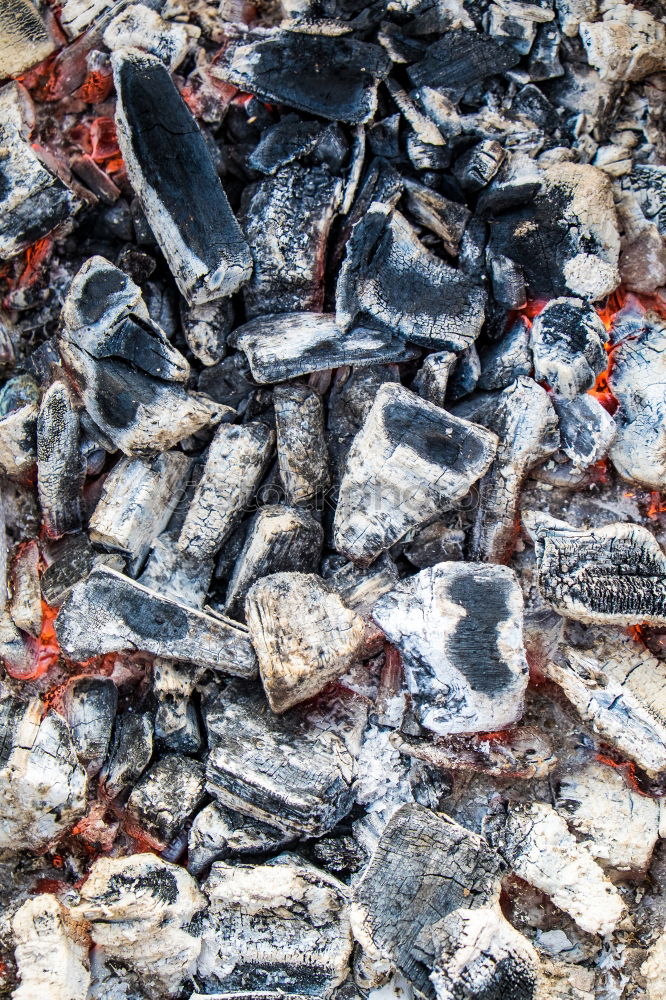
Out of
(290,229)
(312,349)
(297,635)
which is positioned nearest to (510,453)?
(312,349)

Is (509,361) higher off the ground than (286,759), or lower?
higher

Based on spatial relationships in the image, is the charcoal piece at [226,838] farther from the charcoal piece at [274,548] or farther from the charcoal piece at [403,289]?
the charcoal piece at [403,289]

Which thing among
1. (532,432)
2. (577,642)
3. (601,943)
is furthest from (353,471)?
(601,943)

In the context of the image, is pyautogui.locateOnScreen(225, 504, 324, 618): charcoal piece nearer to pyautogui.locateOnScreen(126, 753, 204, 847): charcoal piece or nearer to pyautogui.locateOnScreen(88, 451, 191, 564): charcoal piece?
pyautogui.locateOnScreen(88, 451, 191, 564): charcoal piece

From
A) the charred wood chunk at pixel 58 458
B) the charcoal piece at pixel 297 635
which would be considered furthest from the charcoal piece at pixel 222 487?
the charred wood chunk at pixel 58 458

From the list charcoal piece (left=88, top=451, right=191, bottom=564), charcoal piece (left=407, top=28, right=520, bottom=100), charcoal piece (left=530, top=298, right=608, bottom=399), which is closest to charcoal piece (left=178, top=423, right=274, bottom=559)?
charcoal piece (left=88, top=451, right=191, bottom=564)

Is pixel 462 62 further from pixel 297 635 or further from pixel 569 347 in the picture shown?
pixel 297 635
